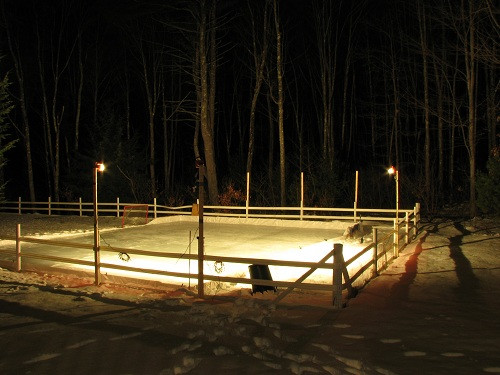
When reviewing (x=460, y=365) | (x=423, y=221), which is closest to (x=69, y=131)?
(x=423, y=221)

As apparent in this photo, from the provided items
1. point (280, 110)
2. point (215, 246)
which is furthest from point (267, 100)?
point (215, 246)

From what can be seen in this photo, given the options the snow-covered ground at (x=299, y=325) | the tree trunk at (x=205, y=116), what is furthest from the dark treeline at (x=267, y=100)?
the snow-covered ground at (x=299, y=325)

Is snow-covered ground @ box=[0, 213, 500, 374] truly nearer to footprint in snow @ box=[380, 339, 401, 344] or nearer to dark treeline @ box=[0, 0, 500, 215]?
footprint in snow @ box=[380, 339, 401, 344]

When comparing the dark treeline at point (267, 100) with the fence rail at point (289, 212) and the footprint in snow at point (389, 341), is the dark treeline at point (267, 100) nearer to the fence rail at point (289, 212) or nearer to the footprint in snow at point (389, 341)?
the fence rail at point (289, 212)

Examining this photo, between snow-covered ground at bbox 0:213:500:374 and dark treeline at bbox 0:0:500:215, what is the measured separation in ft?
46.8

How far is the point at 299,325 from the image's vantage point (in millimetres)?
7090

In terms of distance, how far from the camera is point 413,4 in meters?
33.2

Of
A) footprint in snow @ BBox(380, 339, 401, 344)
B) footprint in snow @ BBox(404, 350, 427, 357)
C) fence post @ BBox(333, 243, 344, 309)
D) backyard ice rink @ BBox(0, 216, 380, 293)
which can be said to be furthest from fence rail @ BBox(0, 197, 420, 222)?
footprint in snow @ BBox(404, 350, 427, 357)

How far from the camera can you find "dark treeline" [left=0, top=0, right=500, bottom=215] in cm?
2909

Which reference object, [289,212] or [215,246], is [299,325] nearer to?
[215,246]

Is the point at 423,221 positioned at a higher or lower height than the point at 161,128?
lower

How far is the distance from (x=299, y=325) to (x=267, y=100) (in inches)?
1543

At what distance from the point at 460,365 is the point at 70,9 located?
137 feet

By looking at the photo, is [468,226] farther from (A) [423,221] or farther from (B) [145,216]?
(B) [145,216]
